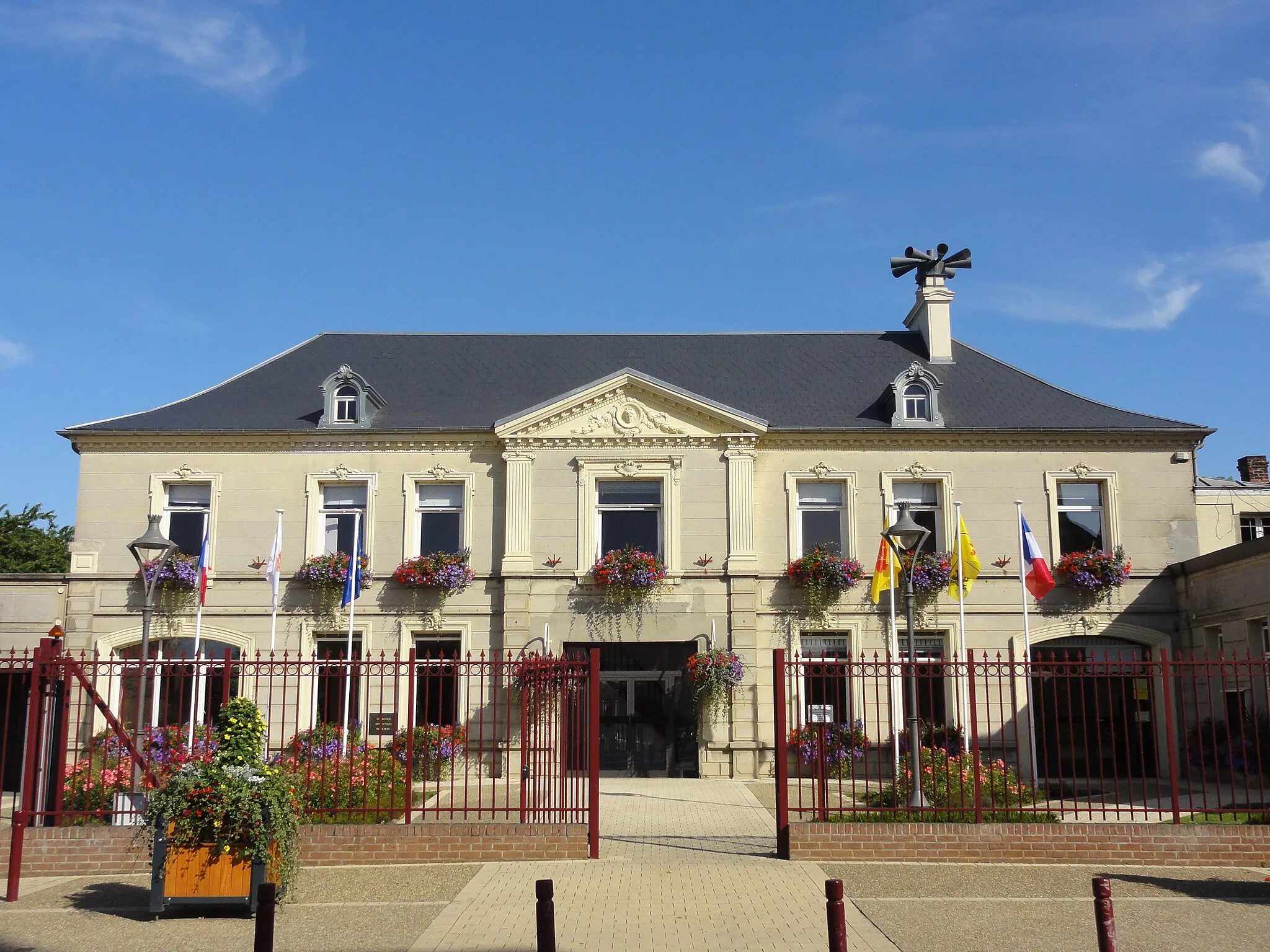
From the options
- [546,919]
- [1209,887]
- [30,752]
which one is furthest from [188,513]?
[1209,887]

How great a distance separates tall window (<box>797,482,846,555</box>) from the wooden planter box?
14.8 metres

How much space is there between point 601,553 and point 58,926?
14.0 m

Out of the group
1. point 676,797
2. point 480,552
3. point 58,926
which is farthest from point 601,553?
point 58,926

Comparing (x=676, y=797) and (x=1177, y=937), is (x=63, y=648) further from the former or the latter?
(x=1177, y=937)

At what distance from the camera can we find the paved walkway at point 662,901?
870 centimetres

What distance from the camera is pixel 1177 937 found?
352 inches

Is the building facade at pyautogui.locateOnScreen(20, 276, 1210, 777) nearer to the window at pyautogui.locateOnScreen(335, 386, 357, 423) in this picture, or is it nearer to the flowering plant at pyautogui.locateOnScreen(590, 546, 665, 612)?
the window at pyautogui.locateOnScreen(335, 386, 357, 423)

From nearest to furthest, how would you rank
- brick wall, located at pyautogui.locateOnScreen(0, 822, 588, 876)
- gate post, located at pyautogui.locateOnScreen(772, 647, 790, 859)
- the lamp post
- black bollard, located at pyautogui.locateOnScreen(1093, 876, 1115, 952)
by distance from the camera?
black bollard, located at pyautogui.locateOnScreen(1093, 876, 1115, 952), brick wall, located at pyautogui.locateOnScreen(0, 822, 588, 876), gate post, located at pyautogui.locateOnScreen(772, 647, 790, 859), the lamp post

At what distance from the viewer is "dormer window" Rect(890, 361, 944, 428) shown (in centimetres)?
2338

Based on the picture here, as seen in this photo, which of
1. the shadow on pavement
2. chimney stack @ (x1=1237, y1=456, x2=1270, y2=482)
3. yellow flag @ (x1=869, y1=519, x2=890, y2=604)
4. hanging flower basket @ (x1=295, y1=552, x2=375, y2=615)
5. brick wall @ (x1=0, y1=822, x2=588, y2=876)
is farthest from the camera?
chimney stack @ (x1=1237, y1=456, x2=1270, y2=482)

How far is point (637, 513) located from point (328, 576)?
5998 mm

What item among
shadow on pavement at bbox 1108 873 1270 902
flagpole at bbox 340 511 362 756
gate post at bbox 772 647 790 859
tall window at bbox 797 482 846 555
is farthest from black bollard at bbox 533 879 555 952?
tall window at bbox 797 482 846 555

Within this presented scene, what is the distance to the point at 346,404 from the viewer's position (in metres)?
23.8

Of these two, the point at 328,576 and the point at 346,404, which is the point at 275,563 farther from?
the point at 346,404
